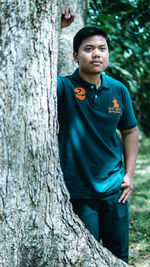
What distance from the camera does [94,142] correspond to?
2174 millimetres

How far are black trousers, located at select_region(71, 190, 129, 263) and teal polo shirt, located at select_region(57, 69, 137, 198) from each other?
0.27 ft

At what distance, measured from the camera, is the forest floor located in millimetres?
3223

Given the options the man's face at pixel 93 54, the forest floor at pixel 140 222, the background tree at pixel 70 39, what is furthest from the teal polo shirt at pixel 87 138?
the forest floor at pixel 140 222

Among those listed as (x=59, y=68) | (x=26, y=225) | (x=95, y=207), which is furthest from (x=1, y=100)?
(x=59, y=68)

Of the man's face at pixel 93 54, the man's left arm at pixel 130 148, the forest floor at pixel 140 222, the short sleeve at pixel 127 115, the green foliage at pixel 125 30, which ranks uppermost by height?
the green foliage at pixel 125 30

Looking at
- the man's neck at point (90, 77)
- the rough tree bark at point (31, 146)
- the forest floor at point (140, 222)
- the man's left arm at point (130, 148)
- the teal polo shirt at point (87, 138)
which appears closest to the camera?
the rough tree bark at point (31, 146)

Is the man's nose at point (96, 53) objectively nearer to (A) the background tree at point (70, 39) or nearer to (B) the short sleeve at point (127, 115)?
(B) the short sleeve at point (127, 115)

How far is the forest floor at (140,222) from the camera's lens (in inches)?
127

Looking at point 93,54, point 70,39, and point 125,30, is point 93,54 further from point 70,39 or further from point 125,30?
point 125,30

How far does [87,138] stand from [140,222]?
238 centimetres

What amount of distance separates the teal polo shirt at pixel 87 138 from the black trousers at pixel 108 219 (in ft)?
0.27

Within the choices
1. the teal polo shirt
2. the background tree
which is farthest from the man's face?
the background tree

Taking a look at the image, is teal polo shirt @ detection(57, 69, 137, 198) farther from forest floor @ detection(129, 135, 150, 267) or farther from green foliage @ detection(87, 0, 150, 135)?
green foliage @ detection(87, 0, 150, 135)

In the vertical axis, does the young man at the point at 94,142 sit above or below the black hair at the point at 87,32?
below
